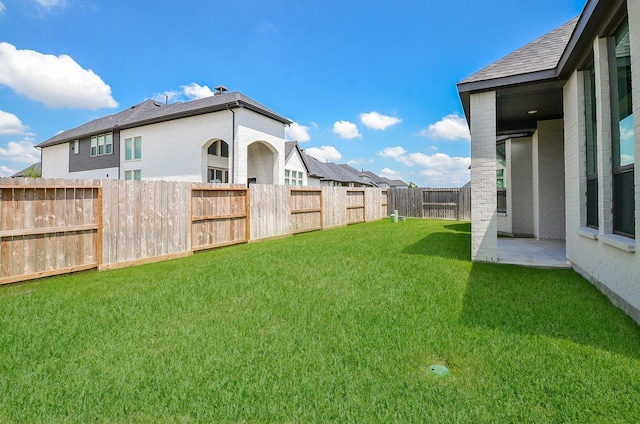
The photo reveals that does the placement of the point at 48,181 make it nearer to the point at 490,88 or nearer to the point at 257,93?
the point at 490,88

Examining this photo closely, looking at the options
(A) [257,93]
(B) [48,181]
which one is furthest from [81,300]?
(A) [257,93]

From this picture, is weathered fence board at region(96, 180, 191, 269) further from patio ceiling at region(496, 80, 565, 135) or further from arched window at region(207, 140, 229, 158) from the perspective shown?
arched window at region(207, 140, 229, 158)

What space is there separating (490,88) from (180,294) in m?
6.91

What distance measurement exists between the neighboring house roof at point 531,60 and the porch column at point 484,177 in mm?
374

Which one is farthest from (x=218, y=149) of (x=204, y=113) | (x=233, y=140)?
(x=233, y=140)

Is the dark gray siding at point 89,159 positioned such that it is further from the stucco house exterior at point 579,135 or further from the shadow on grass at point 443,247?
the stucco house exterior at point 579,135

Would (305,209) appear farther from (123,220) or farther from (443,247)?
(123,220)

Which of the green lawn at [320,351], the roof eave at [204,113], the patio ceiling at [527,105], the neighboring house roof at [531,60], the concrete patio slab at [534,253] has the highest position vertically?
the roof eave at [204,113]

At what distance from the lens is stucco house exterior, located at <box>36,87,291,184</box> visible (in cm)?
1591

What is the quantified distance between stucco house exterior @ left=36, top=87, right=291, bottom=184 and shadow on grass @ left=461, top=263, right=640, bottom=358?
1312 centimetres

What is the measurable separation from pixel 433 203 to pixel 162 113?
17646 millimetres

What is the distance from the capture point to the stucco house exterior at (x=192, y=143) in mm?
15906

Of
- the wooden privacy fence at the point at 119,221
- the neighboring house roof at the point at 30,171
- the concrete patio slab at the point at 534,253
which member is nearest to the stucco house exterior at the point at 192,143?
the wooden privacy fence at the point at 119,221

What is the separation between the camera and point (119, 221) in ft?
21.8
